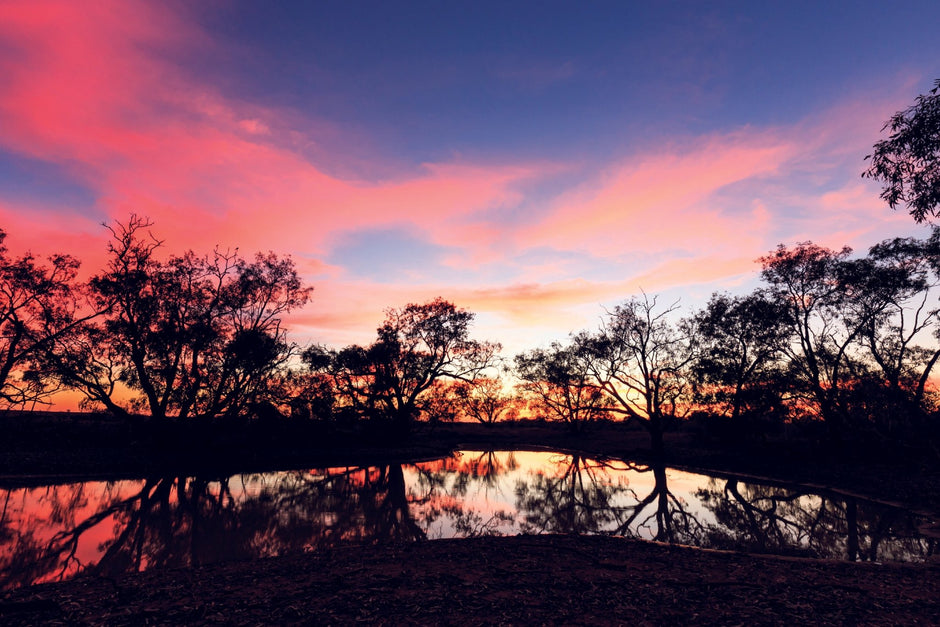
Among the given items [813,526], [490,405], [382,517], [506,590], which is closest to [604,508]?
[813,526]

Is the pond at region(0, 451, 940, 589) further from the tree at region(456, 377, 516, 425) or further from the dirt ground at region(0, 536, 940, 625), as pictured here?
the tree at region(456, 377, 516, 425)

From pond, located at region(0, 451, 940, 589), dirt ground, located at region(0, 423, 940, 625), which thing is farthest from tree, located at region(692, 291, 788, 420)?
dirt ground, located at region(0, 423, 940, 625)

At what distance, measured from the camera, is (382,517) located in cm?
1508

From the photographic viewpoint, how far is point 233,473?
24.0 meters

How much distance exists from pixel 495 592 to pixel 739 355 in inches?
1352

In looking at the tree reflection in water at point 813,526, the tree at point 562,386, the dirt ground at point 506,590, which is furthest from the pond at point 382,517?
the tree at point 562,386

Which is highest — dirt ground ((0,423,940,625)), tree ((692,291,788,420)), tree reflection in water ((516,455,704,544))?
tree ((692,291,788,420))

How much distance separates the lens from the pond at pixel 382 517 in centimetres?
1098

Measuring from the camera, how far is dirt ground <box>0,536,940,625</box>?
6.74 meters

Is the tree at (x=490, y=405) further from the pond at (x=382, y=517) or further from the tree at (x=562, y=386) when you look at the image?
the pond at (x=382, y=517)

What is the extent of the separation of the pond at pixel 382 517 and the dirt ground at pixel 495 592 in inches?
83.8

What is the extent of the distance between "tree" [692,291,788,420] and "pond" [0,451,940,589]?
11.7 metres

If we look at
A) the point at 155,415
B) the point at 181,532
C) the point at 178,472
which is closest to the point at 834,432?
the point at 181,532

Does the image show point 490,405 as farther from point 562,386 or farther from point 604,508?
point 604,508
